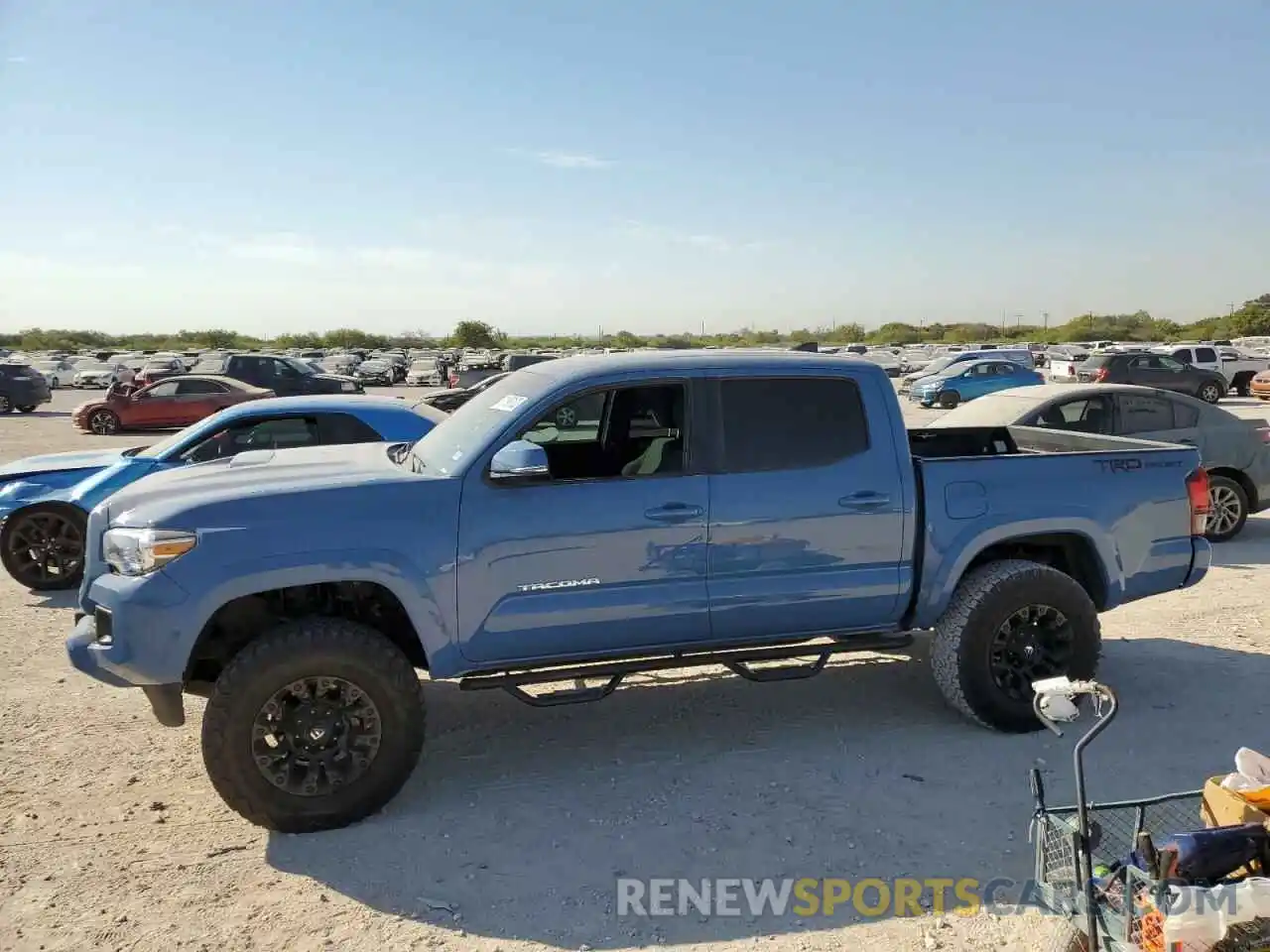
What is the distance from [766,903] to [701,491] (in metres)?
1.82

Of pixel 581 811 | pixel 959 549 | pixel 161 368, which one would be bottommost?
pixel 581 811

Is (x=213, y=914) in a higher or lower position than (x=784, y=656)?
lower

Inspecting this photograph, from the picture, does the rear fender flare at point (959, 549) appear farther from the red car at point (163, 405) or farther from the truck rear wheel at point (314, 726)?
the red car at point (163, 405)

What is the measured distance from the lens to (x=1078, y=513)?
5320 mm

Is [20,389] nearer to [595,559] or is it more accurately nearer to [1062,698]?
[595,559]

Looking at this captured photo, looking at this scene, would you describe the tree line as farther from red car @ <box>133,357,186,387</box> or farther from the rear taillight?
the rear taillight

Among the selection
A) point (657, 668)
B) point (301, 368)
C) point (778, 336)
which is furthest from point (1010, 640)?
point (778, 336)

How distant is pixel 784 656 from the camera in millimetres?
5004

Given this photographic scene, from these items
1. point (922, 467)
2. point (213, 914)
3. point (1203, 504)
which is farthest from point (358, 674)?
point (1203, 504)

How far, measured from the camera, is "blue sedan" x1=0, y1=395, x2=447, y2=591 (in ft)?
27.4

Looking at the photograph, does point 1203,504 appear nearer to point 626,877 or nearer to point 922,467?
point 922,467

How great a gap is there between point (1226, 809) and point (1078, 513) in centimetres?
263

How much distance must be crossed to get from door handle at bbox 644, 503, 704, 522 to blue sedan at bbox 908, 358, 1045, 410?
24881 mm

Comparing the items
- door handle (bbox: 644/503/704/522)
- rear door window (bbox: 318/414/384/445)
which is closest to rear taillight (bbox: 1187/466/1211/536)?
door handle (bbox: 644/503/704/522)
